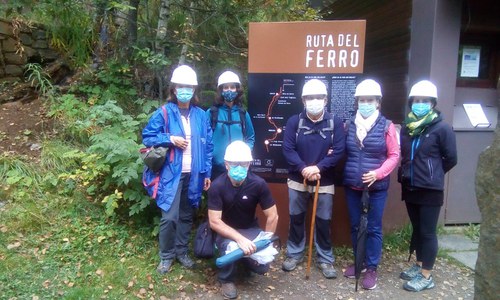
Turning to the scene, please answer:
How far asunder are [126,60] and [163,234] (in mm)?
3719

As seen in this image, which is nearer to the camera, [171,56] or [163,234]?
[163,234]

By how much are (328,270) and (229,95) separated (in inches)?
80.9

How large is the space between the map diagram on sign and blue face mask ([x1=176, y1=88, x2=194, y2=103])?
3.60 feet

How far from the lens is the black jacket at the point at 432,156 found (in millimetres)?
3818

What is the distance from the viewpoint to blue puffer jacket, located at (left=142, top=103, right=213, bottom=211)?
398 cm

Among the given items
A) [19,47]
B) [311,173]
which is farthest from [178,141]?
[19,47]

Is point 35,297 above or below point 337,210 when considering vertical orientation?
below

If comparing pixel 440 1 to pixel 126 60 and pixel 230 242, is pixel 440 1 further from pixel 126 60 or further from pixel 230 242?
pixel 126 60

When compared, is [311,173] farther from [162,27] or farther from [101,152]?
[162,27]

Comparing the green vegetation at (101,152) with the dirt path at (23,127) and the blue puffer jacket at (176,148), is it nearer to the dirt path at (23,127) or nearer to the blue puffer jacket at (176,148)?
the dirt path at (23,127)

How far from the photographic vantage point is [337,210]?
489cm

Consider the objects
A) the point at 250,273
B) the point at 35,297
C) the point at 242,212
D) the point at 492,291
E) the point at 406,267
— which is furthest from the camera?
the point at 406,267

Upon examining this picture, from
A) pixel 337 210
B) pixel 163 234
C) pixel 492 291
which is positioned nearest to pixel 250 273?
pixel 163 234

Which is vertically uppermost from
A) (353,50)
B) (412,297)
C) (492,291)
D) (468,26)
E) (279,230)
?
(468,26)
